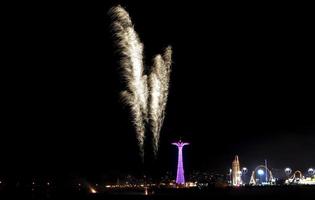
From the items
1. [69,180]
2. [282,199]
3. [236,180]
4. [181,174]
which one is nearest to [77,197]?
[282,199]

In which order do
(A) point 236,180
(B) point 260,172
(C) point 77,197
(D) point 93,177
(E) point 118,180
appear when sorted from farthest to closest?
(B) point 260,172
(A) point 236,180
(E) point 118,180
(D) point 93,177
(C) point 77,197

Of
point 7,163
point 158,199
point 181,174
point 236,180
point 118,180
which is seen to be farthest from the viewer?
point 236,180

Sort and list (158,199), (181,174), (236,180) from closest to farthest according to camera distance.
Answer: (158,199) → (181,174) → (236,180)

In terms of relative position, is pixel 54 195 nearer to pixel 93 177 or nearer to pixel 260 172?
pixel 93 177

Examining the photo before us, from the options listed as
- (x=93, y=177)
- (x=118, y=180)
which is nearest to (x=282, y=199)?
(x=93, y=177)

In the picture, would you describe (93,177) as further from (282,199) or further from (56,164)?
(282,199)

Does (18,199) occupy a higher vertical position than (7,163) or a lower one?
lower

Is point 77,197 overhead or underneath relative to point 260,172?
underneath

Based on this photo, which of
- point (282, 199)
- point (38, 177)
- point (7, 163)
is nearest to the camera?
point (282, 199)

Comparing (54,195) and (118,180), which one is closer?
(54,195)
